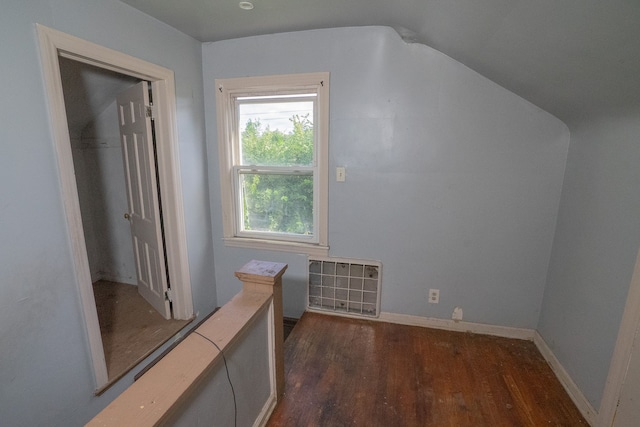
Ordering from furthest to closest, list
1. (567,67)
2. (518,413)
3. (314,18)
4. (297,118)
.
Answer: (297,118)
(314,18)
(518,413)
(567,67)

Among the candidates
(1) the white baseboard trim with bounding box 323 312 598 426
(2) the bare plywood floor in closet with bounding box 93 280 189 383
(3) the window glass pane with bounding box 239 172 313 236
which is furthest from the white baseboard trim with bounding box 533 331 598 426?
(2) the bare plywood floor in closet with bounding box 93 280 189 383

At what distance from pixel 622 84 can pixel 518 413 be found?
1663 mm

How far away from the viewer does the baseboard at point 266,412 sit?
1.38 meters

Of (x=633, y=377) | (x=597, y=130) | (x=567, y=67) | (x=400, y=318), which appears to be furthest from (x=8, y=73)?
(x=633, y=377)

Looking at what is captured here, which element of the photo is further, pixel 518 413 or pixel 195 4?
pixel 195 4

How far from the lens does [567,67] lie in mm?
1261

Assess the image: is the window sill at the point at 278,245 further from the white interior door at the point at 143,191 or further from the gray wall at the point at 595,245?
the gray wall at the point at 595,245

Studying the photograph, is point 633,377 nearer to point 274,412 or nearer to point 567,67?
point 567,67

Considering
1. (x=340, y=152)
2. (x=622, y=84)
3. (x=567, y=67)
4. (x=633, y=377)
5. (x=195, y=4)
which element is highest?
(x=195, y=4)

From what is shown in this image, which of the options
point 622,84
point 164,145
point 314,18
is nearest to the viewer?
point 622,84

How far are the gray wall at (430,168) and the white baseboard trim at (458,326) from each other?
50 millimetres

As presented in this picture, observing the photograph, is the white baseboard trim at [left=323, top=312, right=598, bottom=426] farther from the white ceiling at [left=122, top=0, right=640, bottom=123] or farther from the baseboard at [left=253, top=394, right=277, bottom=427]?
the white ceiling at [left=122, top=0, right=640, bottom=123]

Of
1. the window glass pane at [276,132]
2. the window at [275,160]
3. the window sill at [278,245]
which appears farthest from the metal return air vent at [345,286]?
the window glass pane at [276,132]

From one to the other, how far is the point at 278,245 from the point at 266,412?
1260 mm
